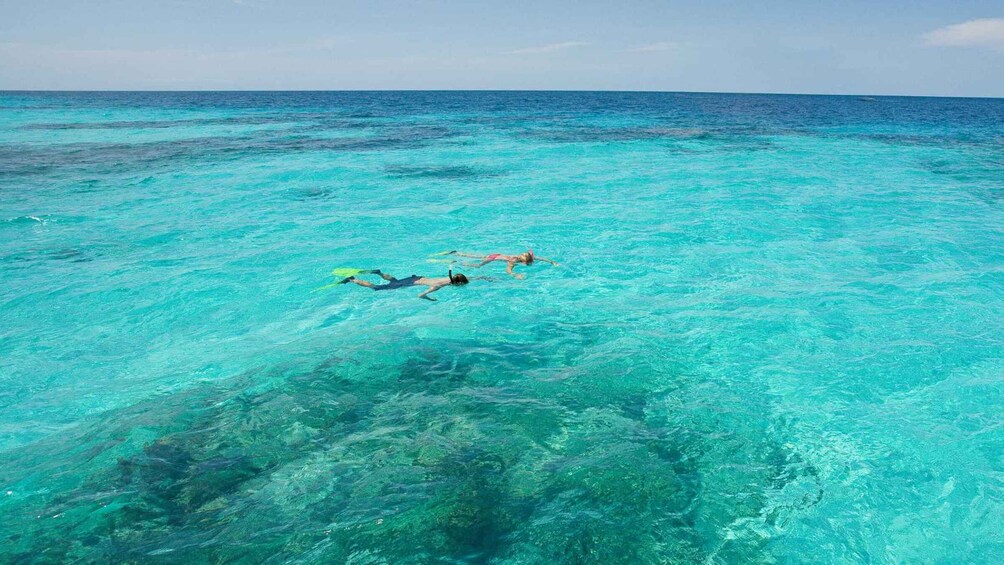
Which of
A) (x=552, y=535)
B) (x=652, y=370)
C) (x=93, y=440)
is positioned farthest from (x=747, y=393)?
(x=93, y=440)

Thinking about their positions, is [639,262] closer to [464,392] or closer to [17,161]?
[464,392]

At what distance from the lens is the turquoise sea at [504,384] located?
5.07 meters

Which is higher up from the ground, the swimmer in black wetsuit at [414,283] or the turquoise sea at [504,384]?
the swimmer in black wetsuit at [414,283]

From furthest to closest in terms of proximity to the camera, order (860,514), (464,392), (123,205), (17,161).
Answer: (17,161)
(123,205)
(464,392)
(860,514)

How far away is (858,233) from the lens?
1533 centimetres

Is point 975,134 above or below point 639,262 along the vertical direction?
above

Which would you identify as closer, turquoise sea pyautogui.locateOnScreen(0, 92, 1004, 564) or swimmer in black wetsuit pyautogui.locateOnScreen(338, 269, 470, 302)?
turquoise sea pyautogui.locateOnScreen(0, 92, 1004, 564)

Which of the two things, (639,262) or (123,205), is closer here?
(639,262)

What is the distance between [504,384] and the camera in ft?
24.3

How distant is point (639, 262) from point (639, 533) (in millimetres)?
8902

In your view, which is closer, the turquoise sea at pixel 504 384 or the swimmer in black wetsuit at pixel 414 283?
the turquoise sea at pixel 504 384

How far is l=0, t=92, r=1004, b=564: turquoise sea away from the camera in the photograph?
200 inches

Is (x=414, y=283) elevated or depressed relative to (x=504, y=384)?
elevated

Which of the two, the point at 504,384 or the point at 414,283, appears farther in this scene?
the point at 414,283
